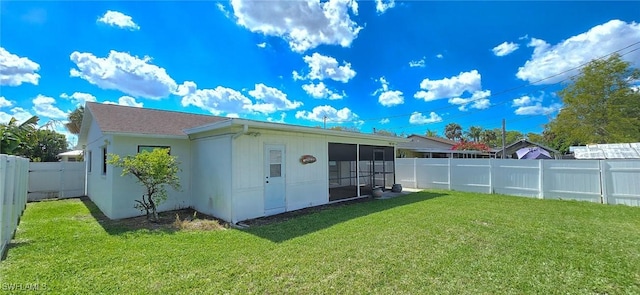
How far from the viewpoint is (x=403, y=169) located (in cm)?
1327

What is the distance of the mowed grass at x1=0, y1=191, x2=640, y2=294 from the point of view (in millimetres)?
3104

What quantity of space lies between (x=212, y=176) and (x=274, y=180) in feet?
5.34

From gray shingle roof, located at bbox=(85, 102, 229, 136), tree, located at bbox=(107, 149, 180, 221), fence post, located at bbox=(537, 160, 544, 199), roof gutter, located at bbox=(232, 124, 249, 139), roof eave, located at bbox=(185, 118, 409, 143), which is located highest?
gray shingle roof, located at bbox=(85, 102, 229, 136)

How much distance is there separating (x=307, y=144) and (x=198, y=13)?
5.37 metres

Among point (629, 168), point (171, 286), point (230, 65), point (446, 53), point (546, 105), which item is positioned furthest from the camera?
point (546, 105)

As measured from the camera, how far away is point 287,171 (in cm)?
758

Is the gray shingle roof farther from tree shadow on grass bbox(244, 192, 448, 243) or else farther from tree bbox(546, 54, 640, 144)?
tree bbox(546, 54, 640, 144)

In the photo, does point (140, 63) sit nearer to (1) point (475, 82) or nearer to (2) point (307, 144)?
(2) point (307, 144)

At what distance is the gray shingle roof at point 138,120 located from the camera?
7.17m

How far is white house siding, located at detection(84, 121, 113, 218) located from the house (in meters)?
0.03

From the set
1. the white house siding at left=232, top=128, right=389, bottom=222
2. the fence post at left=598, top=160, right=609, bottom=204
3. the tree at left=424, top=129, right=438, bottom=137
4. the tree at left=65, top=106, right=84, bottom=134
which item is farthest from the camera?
Result: the tree at left=424, top=129, right=438, bottom=137

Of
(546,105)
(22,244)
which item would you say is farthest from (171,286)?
(546,105)

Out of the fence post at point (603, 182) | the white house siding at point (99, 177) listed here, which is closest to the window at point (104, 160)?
the white house siding at point (99, 177)

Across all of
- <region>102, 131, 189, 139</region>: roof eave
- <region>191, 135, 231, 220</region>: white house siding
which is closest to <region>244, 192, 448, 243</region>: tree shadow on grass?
<region>191, 135, 231, 220</region>: white house siding
